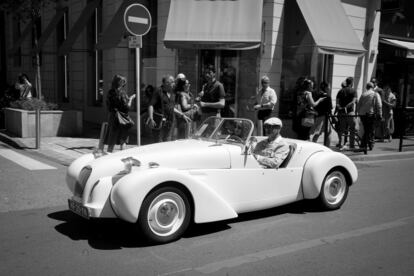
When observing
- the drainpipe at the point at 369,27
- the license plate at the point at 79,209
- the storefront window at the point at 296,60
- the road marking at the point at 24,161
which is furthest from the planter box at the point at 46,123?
the drainpipe at the point at 369,27

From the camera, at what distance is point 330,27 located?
1203 centimetres

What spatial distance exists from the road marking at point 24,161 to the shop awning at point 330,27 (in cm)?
745

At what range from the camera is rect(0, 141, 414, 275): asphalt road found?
3.98 metres

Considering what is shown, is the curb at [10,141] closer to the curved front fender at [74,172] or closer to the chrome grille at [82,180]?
the curved front fender at [74,172]

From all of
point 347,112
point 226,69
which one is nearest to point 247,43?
point 226,69

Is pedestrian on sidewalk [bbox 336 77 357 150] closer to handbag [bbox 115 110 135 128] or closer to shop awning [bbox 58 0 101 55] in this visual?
handbag [bbox 115 110 135 128]

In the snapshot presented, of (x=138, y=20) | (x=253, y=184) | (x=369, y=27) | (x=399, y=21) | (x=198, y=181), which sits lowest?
(x=253, y=184)

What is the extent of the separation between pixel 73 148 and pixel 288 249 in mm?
7619

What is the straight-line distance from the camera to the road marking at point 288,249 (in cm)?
400

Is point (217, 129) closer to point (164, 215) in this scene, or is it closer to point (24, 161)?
point (164, 215)

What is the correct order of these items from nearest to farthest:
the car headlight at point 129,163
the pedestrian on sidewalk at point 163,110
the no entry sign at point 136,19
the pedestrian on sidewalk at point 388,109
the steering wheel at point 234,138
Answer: the car headlight at point 129,163
the steering wheel at point 234,138
the no entry sign at point 136,19
the pedestrian on sidewalk at point 163,110
the pedestrian on sidewalk at point 388,109

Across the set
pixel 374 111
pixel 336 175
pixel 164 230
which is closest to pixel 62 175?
pixel 164 230

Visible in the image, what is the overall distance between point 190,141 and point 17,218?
243cm

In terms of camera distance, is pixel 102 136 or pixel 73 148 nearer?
pixel 102 136
